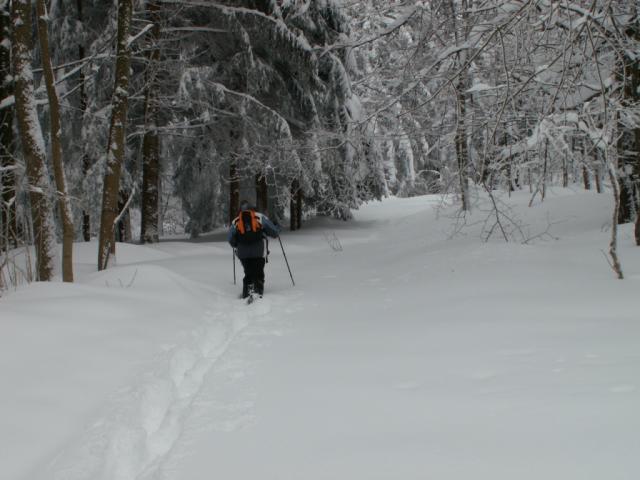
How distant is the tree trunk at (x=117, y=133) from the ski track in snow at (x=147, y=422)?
370 cm

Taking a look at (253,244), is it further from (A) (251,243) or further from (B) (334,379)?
(B) (334,379)

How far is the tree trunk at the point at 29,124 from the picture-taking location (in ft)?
21.5

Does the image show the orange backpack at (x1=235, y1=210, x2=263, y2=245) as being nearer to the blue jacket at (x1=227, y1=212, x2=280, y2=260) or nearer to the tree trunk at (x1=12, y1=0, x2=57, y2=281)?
the blue jacket at (x1=227, y1=212, x2=280, y2=260)

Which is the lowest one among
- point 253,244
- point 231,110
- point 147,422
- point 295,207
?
point 147,422

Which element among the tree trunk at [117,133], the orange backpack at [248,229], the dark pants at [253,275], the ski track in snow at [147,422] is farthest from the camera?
the orange backpack at [248,229]

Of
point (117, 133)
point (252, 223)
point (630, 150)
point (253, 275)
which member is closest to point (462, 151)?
point (630, 150)

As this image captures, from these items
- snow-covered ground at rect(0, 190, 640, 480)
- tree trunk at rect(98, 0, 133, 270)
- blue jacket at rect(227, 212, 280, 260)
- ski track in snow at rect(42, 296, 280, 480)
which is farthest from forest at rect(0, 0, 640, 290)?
ski track in snow at rect(42, 296, 280, 480)

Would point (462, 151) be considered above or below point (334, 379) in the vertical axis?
above

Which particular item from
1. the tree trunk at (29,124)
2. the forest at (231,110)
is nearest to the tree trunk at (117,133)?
the forest at (231,110)

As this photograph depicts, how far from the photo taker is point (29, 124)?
666 centimetres

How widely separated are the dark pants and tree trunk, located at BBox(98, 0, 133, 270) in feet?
7.51

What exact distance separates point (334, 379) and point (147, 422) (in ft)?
4.60

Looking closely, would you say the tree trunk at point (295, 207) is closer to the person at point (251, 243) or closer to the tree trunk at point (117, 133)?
the person at point (251, 243)

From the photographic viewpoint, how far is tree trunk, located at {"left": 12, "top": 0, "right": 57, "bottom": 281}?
21.5 feet
